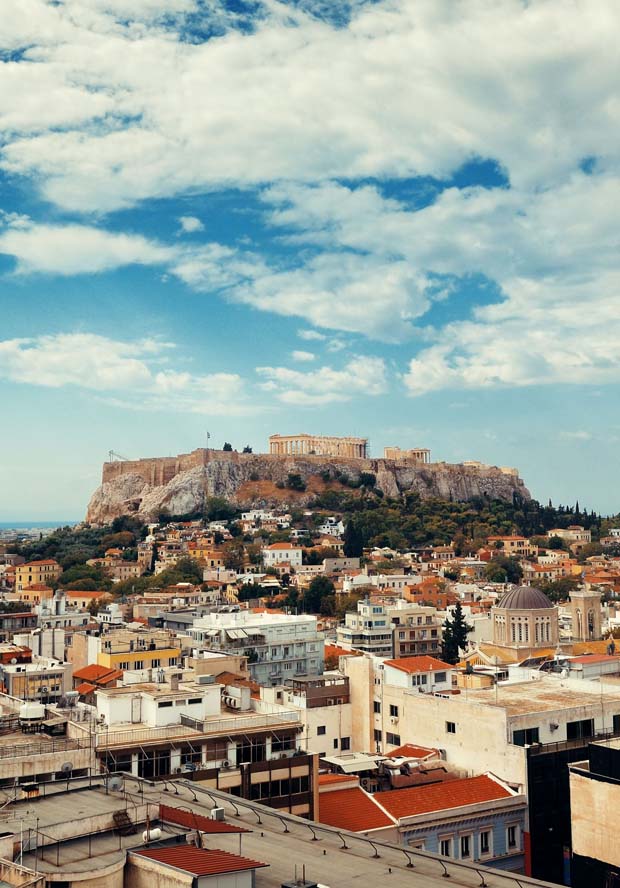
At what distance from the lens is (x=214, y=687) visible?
26.8 m

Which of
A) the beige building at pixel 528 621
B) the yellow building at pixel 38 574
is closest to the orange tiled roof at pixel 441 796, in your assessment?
Answer: the beige building at pixel 528 621

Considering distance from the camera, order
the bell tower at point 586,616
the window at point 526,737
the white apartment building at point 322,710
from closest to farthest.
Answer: the window at point 526,737
the white apartment building at point 322,710
the bell tower at point 586,616

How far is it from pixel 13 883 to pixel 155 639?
138 ft

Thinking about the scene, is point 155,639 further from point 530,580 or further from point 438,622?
point 530,580

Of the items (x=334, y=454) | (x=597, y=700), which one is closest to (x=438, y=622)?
(x=597, y=700)

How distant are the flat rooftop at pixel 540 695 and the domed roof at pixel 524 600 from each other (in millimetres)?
29991

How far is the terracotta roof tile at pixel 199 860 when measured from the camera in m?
12.4

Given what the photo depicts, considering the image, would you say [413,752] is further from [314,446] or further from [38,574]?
[314,446]

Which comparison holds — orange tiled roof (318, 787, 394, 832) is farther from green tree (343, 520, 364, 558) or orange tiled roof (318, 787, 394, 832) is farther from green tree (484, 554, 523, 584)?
green tree (343, 520, 364, 558)

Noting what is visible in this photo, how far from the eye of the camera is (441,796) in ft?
83.9

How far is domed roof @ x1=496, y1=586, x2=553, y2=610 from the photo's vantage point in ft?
219

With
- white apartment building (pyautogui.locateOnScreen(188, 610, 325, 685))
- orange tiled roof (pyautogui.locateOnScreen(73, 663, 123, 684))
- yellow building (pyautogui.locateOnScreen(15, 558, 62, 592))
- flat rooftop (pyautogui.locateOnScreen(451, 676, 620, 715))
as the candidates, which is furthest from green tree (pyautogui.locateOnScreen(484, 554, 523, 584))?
flat rooftop (pyautogui.locateOnScreen(451, 676, 620, 715))

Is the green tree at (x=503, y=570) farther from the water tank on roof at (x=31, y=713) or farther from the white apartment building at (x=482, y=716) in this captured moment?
the water tank on roof at (x=31, y=713)

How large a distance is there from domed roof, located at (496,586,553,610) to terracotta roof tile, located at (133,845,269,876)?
5559cm
